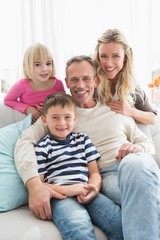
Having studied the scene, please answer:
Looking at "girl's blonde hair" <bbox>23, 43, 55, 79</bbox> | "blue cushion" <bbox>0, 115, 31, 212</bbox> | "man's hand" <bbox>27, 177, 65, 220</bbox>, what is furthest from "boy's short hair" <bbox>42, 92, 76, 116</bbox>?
"girl's blonde hair" <bbox>23, 43, 55, 79</bbox>

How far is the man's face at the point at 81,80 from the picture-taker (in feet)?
5.95

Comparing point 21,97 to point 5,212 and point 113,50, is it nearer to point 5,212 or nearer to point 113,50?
point 113,50

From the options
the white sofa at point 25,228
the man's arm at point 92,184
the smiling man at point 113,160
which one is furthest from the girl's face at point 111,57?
the white sofa at point 25,228

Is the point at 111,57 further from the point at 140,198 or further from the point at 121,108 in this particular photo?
the point at 140,198

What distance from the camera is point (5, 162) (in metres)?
1.69

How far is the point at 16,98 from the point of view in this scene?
2.16m

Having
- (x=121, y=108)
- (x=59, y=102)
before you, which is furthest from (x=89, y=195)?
(x=121, y=108)

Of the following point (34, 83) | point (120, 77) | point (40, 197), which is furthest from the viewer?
point (34, 83)

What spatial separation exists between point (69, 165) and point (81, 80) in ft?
1.44

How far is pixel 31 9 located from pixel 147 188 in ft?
6.32

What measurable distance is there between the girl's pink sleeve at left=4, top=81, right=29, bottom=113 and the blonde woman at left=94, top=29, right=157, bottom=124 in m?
0.45

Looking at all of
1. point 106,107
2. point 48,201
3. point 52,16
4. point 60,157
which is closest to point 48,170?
point 60,157

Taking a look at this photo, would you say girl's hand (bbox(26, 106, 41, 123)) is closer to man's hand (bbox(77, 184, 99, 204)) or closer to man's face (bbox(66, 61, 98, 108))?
man's face (bbox(66, 61, 98, 108))

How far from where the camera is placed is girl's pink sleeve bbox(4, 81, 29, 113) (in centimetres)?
207
